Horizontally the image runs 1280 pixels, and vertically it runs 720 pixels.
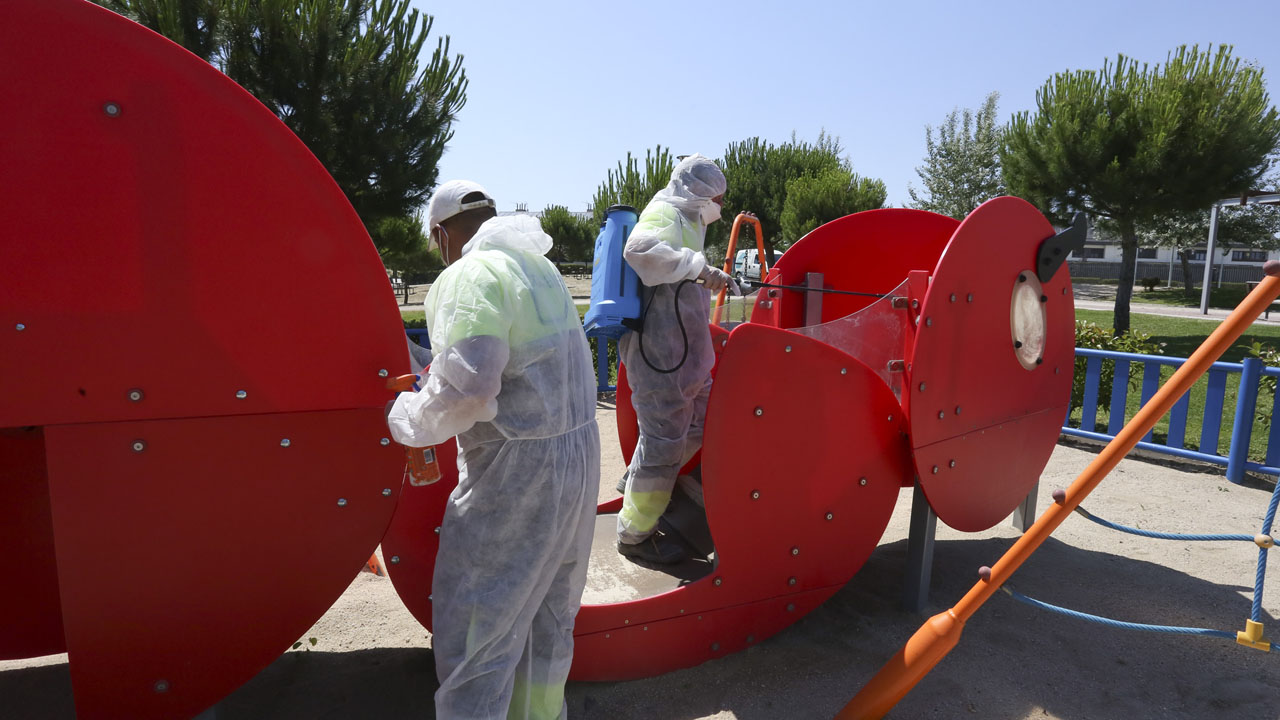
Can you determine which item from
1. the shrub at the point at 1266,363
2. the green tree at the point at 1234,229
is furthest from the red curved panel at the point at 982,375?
the green tree at the point at 1234,229

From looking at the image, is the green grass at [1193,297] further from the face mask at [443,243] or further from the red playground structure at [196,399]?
the face mask at [443,243]

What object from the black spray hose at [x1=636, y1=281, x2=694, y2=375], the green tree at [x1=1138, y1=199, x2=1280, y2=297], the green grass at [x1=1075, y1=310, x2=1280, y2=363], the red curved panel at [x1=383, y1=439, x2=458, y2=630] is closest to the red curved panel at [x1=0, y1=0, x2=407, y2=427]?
the red curved panel at [x1=383, y1=439, x2=458, y2=630]

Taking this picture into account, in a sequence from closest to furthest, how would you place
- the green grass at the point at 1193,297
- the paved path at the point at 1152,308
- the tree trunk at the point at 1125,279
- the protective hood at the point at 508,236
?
the protective hood at the point at 508,236
the tree trunk at the point at 1125,279
the paved path at the point at 1152,308
the green grass at the point at 1193,297

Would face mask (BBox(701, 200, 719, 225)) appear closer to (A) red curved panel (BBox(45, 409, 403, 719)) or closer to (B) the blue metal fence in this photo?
(A) red curved panel (BBox(45, 409, 403, 719))

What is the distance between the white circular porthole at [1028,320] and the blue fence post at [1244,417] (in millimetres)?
3226

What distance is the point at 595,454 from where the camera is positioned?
2203mm

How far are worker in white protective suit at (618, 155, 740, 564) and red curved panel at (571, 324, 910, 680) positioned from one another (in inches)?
16.0

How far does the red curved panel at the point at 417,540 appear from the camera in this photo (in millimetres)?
2469

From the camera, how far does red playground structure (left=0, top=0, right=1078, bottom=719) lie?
5.65 feet

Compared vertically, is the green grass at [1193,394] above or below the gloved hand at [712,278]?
below

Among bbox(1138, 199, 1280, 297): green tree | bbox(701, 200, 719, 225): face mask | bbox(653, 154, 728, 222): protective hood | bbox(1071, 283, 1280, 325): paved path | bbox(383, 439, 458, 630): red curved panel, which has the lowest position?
bbox(1071, 283, 1280, 325): paved path

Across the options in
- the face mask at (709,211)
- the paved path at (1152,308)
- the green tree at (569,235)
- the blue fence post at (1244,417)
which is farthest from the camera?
the green tree at (569,235)

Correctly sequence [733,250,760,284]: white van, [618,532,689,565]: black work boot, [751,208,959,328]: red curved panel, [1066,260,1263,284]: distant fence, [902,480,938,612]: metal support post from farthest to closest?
[1066,260,1263,284]: distant fence, [751,208,959,328]: red curved panel, [733,250,760,284]: white van, [902,480,938,612]: metal support post, [618,532,689,565]: black work boot

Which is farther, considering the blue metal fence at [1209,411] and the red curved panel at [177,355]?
the blue metal fence at [1209,411]
